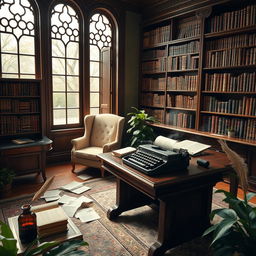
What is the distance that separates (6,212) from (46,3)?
3189 millimetres

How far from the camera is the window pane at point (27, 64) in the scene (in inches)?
158

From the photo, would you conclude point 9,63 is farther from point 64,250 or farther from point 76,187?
point 64,250

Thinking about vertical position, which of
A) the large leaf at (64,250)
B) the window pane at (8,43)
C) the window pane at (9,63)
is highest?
the window pane at (8,43)

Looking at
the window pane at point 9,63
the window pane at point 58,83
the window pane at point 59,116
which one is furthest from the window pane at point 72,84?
the window pane at point 9,63

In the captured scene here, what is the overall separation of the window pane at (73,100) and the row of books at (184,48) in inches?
74.1

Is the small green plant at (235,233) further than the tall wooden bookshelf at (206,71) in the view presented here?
No

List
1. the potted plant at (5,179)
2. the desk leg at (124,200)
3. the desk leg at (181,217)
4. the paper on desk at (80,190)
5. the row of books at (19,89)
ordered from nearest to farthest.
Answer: the desk leg at (181,217), the desk leg at (124,200), the potted plant at (5,179), the paper on desk at (80,190), the row of books at (19,89)

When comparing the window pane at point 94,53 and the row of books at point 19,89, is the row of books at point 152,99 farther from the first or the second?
the row of books at point 19,89

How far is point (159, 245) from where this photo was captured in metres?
2.03

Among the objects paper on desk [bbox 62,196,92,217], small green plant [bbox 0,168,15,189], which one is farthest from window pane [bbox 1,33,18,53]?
paper on desk [bbox 62,196,92,217]

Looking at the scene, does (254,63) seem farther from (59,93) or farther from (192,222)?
(59,93)

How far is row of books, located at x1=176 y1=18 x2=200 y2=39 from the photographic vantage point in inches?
158

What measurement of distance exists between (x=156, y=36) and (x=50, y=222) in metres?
4.08

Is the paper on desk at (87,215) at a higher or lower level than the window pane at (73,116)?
lower
